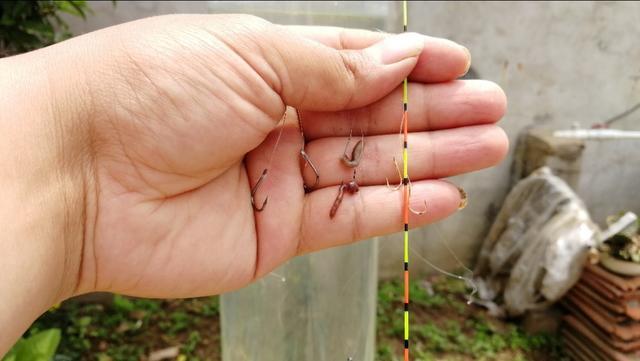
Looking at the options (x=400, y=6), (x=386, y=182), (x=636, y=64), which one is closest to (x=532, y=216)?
(x=636, y=64)

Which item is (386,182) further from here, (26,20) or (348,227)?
(26,20)

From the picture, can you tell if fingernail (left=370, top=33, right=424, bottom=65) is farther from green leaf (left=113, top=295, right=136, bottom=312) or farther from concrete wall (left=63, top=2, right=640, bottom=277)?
green leaf (left=113, top=295, right=136, bottom=312)

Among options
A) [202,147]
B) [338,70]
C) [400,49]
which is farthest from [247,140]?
[400,49]

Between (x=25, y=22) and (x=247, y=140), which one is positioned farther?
(x=25, y=22)

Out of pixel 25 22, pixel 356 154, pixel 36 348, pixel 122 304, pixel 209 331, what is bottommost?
pixel 209 331

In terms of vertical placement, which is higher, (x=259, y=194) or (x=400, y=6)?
(x=400, y=6)

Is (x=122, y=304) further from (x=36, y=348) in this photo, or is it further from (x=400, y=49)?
(x=400, y=49)

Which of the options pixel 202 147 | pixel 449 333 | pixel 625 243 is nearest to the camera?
pixel 202 147

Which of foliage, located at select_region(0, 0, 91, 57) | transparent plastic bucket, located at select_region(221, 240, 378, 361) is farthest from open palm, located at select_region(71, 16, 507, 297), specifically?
foliage, located at select_region(0, 0, 91, 57)
